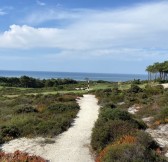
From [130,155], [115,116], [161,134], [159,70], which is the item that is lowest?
[161,134]

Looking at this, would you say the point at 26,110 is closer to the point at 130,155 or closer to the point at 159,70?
the point at 130,155

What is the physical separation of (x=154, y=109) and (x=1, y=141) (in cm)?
1452

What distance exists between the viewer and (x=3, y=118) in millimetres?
25625

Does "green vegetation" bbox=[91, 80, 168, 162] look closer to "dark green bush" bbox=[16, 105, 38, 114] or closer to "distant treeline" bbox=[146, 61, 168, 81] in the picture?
"dark green bush" bbox=[16, 105, 38, 114]

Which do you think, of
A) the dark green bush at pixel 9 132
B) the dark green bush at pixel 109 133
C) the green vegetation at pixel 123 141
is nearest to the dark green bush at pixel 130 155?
the green vegetation at pixel 123 141

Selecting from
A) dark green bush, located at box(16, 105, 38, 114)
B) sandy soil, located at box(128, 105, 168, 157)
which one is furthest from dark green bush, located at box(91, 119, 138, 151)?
dark green bush, located at box(16, 105, 38, 114)

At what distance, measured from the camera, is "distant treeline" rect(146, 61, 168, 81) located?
7706 cm

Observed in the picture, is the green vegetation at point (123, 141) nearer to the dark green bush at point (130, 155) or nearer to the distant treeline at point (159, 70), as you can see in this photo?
the dark green bush at point (130, 155)

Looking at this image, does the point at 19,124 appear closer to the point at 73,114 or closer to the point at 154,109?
the point at 73,114

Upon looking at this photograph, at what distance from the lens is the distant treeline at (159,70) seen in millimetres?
77062

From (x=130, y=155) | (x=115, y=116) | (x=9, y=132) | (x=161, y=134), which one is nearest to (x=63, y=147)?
(x=9, y=132)

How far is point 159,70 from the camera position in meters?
Answer: 79.1

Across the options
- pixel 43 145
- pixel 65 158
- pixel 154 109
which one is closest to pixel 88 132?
pixel 43 145

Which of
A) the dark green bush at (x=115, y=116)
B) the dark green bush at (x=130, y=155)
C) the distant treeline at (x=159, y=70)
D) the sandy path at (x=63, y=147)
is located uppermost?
the distant treeline at (x=159, y=70)
